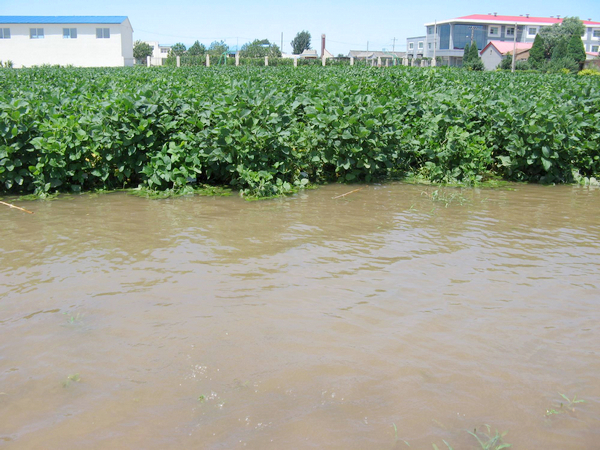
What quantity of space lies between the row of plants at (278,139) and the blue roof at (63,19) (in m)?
53.8

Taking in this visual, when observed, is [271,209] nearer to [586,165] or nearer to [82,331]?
[82,331]

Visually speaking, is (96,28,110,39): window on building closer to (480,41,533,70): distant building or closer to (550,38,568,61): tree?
(550,38,568,61): tree

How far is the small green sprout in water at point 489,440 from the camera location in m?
2.69

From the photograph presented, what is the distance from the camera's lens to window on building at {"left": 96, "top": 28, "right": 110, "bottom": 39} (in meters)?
56.2

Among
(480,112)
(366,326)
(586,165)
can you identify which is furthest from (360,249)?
(586,165)

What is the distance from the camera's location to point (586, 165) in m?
9.47

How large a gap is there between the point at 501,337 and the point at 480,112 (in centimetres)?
659

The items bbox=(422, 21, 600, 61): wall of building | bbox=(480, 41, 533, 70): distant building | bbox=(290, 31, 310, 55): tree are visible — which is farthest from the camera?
bbox=(290, 31, 310, 55): tree

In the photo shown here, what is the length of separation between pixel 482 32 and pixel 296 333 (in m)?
108

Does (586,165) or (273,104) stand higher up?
(273,104)

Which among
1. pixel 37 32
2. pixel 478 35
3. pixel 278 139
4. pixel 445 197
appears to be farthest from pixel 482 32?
pixel 278 139

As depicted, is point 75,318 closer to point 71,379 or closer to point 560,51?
point 71,379

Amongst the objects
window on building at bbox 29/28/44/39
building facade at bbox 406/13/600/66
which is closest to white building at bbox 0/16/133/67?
window on building at bbox 29/28/44/39

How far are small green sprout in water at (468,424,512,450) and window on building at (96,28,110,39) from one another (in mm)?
61227
